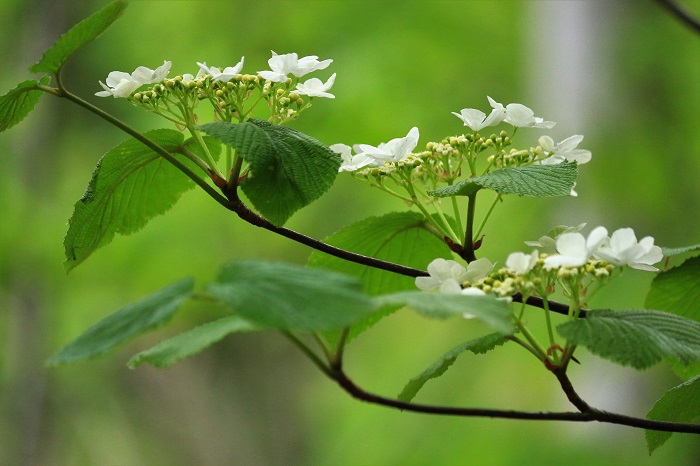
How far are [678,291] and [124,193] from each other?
532mm

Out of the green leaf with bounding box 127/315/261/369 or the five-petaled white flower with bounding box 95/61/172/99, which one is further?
the five-petaled white flower with bounding box 95/61/172/99

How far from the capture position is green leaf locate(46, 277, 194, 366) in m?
0.38

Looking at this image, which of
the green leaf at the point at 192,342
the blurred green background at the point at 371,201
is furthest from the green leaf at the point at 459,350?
the blurred green background at the point at 371,201

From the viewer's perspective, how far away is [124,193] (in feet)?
2.47

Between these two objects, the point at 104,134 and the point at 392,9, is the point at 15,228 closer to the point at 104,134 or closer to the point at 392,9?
the point at 104,134

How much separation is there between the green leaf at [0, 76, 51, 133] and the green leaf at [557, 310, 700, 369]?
43 cm

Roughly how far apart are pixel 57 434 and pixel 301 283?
17.1ft

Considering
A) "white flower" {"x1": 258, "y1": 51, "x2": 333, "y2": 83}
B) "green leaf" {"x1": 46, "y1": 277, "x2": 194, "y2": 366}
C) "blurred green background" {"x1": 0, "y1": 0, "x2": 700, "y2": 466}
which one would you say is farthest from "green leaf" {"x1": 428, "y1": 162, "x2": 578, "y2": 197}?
"blurred green background" {"x1": 0, "y1": 0, "x2": 700, "y2": 466}

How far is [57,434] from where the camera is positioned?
16.7 ft

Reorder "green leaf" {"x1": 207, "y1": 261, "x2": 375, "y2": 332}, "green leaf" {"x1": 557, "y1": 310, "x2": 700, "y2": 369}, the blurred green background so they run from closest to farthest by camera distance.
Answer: "green leaf" {"x1": 207, "y1": 261, "x2": 375, "y2": 332} → "green leaf" {"x1": 557, "y1": 310, "x2": 700, "y2": 369} → the blurred green background

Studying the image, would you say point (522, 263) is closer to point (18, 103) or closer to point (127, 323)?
point (127, 323)

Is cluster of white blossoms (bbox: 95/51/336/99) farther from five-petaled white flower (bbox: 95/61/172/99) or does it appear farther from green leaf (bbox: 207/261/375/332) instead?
green leaf (bbox: 207/261/375/332)

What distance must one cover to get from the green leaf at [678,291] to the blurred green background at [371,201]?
→ 200 centimetres

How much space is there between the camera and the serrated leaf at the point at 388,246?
732mm
